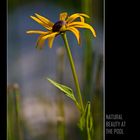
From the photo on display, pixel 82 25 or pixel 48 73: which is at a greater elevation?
pixel 82 25

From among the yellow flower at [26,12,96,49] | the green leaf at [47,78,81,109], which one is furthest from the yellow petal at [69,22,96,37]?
the green leaf at [47,78,81,109]

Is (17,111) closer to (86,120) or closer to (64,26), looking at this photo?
(86,120)

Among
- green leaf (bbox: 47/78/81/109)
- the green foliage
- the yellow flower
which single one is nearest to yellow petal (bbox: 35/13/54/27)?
the yellow flower

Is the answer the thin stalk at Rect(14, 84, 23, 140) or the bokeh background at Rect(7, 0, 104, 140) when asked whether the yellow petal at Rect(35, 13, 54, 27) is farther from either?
the thin stalk at Rect(14, 84, 23, 140)

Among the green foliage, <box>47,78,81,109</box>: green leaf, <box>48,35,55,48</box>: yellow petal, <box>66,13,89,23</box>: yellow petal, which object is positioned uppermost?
<box>66,13,89,23</box>: yellow petal

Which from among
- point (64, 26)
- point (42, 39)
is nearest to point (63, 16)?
point (64, 26)

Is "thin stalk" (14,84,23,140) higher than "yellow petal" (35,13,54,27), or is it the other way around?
"yellow petal" (35,13,54,27)

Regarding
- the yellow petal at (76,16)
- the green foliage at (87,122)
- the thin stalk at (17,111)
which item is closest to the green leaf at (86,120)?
the green foliage at (87,122)

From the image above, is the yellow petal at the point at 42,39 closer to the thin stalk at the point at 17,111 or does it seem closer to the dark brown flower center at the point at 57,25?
the dark brown flower center at the point at 57,25
